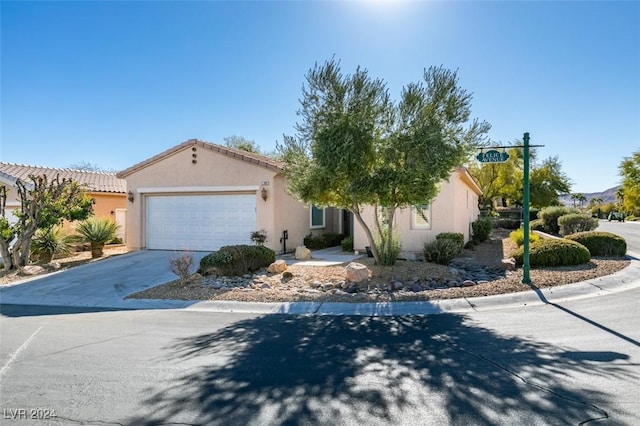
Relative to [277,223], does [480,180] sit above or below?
above

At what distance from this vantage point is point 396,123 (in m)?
9.75

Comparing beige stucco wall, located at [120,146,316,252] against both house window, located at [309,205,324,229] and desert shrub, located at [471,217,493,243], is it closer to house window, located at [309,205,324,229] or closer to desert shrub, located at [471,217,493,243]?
house window, located at [309,205,324,229]

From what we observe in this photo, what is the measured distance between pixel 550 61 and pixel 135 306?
44.4 ft

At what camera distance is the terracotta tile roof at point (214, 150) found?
1517cm

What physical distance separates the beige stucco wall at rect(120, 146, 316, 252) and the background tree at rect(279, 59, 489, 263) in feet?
17.7

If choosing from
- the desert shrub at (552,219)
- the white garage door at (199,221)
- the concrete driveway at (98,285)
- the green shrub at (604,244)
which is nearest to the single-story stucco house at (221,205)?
the white garage door at (199,221)

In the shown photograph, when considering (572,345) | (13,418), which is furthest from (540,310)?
(13,418)

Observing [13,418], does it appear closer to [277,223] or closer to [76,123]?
[277,223]

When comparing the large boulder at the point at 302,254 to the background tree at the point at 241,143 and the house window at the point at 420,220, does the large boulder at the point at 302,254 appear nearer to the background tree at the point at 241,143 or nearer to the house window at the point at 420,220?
the house window at the point at 420,220

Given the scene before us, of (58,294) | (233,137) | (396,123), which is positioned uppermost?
(233,137)

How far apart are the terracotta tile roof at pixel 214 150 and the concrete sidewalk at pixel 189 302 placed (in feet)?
14.0

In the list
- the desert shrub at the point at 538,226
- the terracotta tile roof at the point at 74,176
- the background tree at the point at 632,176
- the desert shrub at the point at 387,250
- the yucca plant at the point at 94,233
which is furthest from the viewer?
the background tree at the point at 632,176

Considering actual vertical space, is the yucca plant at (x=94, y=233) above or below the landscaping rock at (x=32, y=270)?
above

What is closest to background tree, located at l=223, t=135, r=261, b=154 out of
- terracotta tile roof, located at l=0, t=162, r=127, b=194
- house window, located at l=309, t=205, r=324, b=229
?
terracotta tile roof, located at l=0, t=162, r=127, b=194
